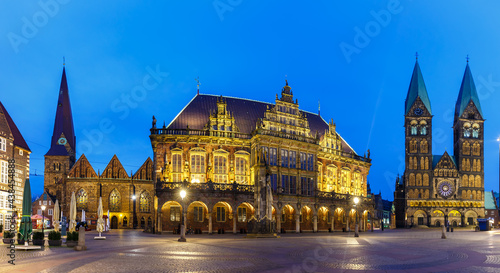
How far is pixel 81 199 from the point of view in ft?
258

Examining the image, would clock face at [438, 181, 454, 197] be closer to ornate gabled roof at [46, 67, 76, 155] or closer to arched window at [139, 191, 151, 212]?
arched window at [139, 191, 151, 212]

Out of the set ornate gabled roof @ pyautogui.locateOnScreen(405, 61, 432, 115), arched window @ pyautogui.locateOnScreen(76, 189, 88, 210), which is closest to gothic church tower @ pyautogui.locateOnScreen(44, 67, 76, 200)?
arched window @ pyautogui.locateOnScreen(76, 189, 88, 210)

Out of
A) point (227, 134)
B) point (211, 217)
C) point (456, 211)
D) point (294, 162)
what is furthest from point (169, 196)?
point (456, 211)

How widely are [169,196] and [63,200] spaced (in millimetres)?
37391

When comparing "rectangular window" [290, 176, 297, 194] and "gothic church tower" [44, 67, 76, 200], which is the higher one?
"gothic church tower" [44, 67, 76, 200]

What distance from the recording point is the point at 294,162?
57.9m

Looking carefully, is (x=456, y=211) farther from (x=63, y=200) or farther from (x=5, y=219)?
(x=5, y=219)

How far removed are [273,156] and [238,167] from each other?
174 inches

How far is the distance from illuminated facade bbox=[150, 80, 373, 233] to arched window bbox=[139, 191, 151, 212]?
28.3 metres

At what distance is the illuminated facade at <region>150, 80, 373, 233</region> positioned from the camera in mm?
51000

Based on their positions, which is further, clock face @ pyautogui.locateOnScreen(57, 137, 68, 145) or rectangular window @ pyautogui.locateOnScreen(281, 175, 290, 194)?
clock face @ pyautogui.locateOnScreen(57, 137, 68, 145)

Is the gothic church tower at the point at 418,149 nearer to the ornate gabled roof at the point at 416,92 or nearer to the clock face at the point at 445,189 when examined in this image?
the ornate gabled roof at the point at 416,92

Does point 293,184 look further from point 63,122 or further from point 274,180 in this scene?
point 63,122

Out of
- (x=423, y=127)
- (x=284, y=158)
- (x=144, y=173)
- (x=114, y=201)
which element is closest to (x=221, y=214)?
(x=284, y=158)
